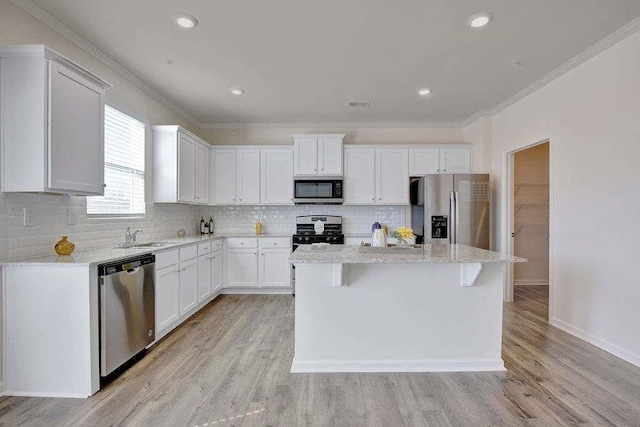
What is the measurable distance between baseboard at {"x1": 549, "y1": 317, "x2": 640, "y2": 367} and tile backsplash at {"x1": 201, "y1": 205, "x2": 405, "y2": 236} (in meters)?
2.44

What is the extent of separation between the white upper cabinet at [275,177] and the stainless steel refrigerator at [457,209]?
2046 mm

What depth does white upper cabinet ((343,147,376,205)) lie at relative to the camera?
500 cm

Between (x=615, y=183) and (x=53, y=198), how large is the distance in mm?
4559

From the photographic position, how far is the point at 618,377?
2.36 m

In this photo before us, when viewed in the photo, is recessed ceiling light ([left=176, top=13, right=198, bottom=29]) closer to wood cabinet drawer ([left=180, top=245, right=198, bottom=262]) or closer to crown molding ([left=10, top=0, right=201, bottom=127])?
crown molding ([left=10, top=0, right=201, bottom=127])

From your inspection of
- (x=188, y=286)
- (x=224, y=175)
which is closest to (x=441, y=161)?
(x=224, y=175)

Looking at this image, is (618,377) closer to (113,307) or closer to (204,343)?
(204,343)

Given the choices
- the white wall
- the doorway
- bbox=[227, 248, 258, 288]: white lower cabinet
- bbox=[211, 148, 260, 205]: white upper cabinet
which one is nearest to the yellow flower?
the white wall

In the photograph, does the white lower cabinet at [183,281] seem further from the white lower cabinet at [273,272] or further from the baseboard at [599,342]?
the baseboard at [599,342]

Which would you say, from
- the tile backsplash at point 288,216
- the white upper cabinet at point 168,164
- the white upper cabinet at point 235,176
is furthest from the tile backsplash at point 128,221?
the white upper cabinet at point 235,176

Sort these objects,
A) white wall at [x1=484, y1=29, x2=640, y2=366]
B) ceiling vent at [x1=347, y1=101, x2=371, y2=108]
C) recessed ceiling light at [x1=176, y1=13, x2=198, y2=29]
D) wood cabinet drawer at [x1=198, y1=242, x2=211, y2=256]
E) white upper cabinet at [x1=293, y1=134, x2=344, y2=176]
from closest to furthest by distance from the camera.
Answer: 1. recessed ceiling light at [x1=176, y1=13, x2=198, y2=29]
2. white wall at [x1=484, y1=29, x2=640, y2=366]
3. wood cabinet drawer at [x1=198, y1=242, x2=211, y2=256]
4. ceiling vent at [x1=347, y1=101, x2=371, y2=108]
5. white upper cabinet at [x1=293, y1=134, x2=344, y2=176]

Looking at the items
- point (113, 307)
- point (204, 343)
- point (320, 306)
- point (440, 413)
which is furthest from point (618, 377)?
point (113, 307)

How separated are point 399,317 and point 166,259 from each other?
223 cm

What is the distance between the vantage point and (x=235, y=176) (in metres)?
5.04
